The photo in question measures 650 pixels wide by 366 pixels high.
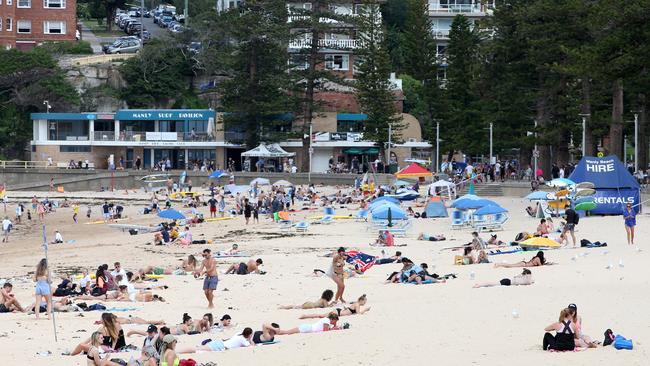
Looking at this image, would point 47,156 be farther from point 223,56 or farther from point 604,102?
point 604,102

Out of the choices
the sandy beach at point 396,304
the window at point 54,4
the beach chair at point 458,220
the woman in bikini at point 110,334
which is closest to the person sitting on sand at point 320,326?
the sandy beach at point 396,304

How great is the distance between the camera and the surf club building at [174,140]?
64625 mm

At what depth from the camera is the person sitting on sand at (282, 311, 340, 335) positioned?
705 inches

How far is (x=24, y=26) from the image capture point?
76000 millimetres

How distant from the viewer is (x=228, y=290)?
923 inches

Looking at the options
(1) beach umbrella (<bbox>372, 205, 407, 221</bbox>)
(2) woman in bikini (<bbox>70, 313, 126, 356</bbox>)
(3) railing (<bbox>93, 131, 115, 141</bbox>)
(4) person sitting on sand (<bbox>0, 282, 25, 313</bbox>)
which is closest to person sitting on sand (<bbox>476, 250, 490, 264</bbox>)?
(1) beach umbrella (<bbox>372, 205, 407, 221</bbox>)

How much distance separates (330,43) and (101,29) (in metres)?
29.8

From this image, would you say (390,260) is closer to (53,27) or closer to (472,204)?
(472,204)

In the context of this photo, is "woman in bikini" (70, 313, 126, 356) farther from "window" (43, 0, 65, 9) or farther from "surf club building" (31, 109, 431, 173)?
"window" (43, 0, 65, 9)

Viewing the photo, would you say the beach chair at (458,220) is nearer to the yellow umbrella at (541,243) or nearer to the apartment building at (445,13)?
the yellow umbrella at (541,243)

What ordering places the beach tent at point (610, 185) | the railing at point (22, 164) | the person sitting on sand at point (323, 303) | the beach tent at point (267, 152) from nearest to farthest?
the person sitting on sand at point (323, 303) → the beach tent at point (610, 185) → the beach tent at point (267, 152) → the railing at point (22, 164)

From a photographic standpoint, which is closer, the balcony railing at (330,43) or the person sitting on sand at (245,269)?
the person sitting on sand at (245,269)

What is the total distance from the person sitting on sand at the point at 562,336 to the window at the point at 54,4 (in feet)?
211

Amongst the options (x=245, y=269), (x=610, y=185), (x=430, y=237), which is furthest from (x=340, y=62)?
(x=245, y=269)
